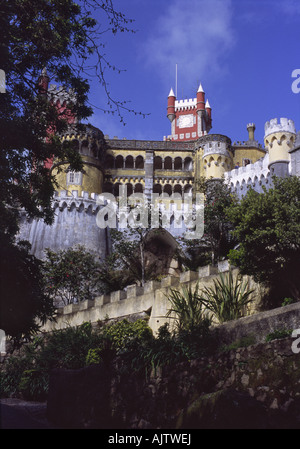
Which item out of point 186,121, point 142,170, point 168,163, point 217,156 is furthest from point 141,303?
point 186,121

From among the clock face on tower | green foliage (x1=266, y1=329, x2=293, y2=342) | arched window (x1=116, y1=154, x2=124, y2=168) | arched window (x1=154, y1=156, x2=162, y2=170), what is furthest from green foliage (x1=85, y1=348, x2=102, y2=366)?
the clock face on tower

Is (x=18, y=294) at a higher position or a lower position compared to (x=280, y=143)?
lower

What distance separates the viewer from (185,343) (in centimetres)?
1490

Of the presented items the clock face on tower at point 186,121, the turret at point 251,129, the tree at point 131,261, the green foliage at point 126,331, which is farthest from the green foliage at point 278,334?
the clock face on tower at point 186,121

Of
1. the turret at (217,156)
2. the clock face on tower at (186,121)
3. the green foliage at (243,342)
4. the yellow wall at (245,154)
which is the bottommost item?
the green foliage at (243,342)

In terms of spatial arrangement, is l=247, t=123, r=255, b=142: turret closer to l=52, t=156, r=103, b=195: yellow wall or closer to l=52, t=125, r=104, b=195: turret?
l=52, t=125, r=104, b=195: turret


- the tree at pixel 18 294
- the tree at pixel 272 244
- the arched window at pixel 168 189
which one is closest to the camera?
the tree at pixel 18 294

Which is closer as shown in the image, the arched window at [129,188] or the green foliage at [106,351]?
the green foliage at [106,351]

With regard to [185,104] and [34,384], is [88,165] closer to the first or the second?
[185,104]

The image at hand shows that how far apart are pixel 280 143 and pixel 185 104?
39.6 metres

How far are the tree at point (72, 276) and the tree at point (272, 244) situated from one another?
54.8 feet

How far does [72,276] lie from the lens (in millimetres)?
33938

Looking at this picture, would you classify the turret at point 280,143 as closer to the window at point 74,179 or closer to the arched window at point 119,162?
the window at point 74,179

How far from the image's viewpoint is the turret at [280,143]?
4391cm
